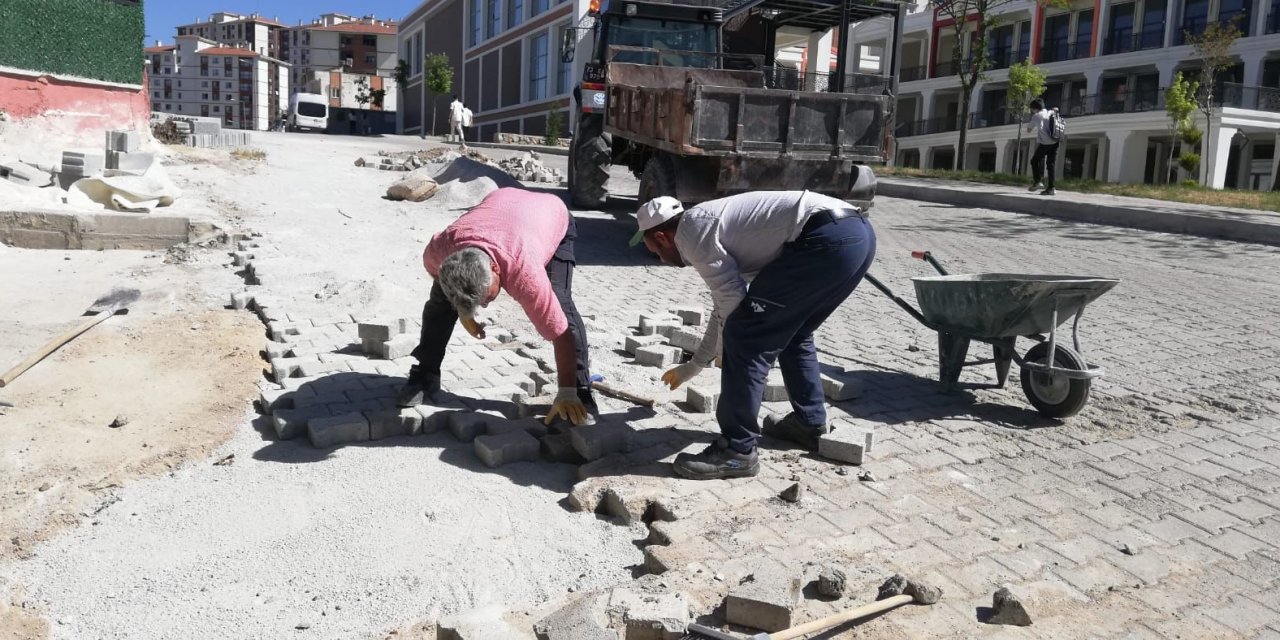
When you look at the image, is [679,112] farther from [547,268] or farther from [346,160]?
[346,160]

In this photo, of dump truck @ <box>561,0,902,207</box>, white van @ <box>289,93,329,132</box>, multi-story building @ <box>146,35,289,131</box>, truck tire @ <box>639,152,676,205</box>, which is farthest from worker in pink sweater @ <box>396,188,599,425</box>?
multi-story building @ <box>146,35,289,131</box>

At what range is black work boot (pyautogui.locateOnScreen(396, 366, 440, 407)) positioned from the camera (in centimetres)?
463

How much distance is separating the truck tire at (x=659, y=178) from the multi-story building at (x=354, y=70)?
55.5 m

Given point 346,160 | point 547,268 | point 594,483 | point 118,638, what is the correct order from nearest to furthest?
point 118,638 → point 594,483 → point 547,268 → point 346,160

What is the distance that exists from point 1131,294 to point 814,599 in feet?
22.1

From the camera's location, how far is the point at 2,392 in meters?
4.70

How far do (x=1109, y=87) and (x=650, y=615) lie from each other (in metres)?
38.8

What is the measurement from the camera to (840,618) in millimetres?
2744

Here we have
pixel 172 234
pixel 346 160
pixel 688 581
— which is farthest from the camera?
pixel 346 160

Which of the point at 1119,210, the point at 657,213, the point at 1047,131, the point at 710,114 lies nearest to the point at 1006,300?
the point at 657,213

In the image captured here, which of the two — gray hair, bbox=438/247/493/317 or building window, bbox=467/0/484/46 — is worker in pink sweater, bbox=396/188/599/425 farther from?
building window, bbox=467/0/484/46

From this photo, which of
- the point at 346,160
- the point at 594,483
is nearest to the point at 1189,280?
the point at 594,483

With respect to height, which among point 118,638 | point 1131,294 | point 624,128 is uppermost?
point 624,128

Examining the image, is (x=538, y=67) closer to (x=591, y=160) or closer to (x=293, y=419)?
(x=591, y=160)
